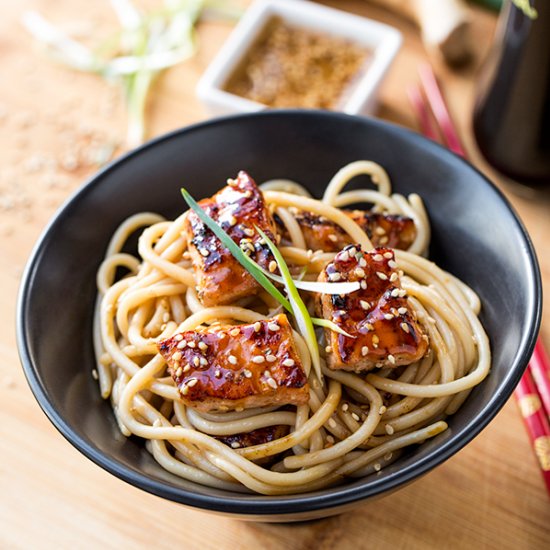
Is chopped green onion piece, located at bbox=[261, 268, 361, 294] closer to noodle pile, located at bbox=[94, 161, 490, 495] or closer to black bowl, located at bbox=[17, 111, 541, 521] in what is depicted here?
noodle pile, located at bbox=[94, 161, 490, 495]

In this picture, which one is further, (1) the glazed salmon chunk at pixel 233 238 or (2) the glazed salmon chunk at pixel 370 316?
(1) the glazed salmon chunk at pixel 233 238

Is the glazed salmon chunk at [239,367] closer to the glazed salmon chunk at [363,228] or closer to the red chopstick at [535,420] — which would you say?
the glazed salmon chunk at [363,228]

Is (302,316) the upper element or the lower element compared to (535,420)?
upper

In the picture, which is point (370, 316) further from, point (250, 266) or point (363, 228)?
point (363, 228)

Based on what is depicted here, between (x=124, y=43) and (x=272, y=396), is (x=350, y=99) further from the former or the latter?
(x=272, y=396)

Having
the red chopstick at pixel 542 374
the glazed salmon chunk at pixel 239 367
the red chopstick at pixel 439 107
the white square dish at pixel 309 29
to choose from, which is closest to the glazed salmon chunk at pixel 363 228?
the glazed salmon chunk at pixel 239 367

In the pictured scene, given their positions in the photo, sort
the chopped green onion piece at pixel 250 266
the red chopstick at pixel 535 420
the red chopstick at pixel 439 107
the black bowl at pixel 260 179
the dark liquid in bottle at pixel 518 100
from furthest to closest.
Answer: the red chopstick at pixel 439 107, the dark liquid in bottle at pixel 518 100, the red chopstick at pixel 535 420, the chopped green onion piece at pixel 250 266, the black bowl at pixel 260 179

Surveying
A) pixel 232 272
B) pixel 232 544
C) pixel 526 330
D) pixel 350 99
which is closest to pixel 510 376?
pixel 526 330

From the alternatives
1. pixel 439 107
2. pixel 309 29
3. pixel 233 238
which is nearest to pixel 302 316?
pixel 233 238
